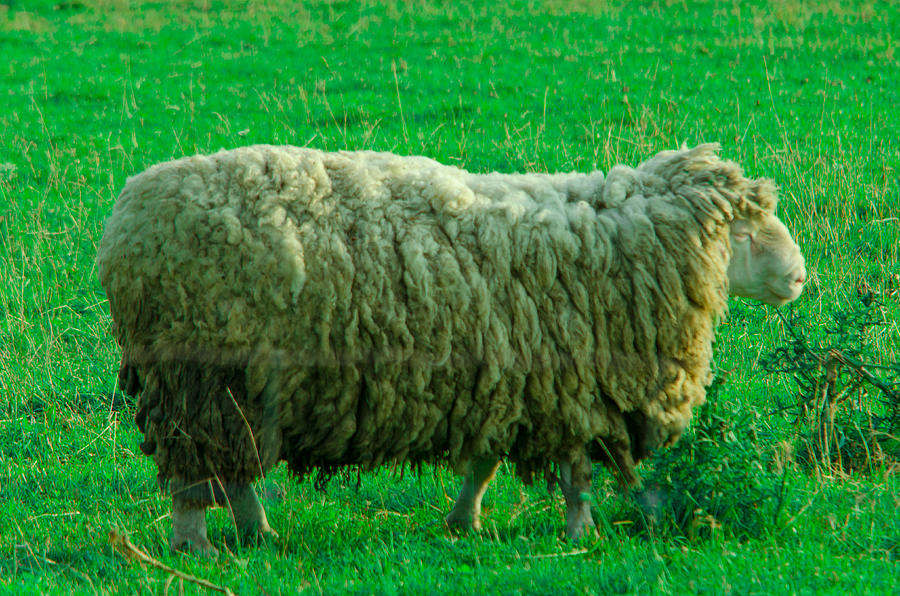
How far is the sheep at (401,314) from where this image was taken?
11.8 feet

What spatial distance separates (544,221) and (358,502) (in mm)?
1751

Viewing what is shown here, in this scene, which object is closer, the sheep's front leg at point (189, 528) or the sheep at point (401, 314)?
the sheep at point (401, 314)

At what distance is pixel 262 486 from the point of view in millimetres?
4703

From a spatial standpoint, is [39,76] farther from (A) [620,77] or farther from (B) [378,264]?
(B) [378,264]

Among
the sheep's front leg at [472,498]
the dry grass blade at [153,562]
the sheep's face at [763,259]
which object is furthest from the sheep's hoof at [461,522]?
the sheep's face at [763,259]

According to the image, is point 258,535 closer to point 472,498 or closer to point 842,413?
point 472,498

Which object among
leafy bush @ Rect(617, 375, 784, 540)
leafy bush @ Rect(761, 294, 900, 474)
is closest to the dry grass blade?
leafy bush @ Rect(617, 375, 784, 540)

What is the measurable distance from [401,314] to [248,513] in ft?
3.73

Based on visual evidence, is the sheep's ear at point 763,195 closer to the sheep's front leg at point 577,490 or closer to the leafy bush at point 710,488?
the leafy bush at point 710,488

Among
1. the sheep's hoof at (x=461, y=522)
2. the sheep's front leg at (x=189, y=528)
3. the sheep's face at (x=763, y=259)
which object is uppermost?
the sheep's face at (x=763, y=259)

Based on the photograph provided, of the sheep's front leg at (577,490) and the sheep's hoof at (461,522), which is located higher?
the sheep's front leg at (577,490)

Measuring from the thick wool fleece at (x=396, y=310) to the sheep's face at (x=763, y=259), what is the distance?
0.11 m

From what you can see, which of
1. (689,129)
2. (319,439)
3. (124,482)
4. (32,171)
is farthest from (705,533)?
(32,171)

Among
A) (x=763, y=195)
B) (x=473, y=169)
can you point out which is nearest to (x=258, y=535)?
(x=763, y=195)
